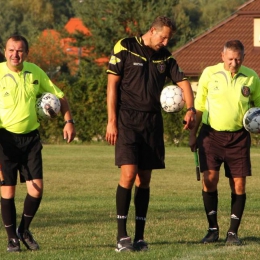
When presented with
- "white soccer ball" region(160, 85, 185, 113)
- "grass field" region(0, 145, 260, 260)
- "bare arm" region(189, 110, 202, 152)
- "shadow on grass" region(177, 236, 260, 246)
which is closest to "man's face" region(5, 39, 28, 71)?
"white soccer ball" region(160, 85, 185, 113)

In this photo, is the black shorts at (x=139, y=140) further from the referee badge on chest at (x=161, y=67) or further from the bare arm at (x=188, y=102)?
the referee badge on chest at (x=161, y=67)

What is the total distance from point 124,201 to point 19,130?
4.05 ft

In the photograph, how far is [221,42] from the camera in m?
52.9

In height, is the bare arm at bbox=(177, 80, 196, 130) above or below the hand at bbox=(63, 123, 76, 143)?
above

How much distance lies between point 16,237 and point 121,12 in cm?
5753

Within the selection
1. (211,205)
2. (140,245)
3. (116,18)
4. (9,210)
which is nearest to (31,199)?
(9,210)

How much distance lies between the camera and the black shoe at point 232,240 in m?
10.4

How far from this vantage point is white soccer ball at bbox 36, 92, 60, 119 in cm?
982

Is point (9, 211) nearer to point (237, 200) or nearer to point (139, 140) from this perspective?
point (139, 140)

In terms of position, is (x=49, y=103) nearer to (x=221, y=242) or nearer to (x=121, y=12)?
(x=221, y=242)

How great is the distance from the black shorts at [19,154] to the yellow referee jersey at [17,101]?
7 centimetres

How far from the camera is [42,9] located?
388 ft

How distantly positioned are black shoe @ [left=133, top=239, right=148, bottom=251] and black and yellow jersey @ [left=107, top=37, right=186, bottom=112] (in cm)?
130

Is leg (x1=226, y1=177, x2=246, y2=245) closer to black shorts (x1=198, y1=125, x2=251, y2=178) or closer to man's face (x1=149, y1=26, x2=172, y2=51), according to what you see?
black shorts (x1=198, y1=125, x2=251, y2=178)
